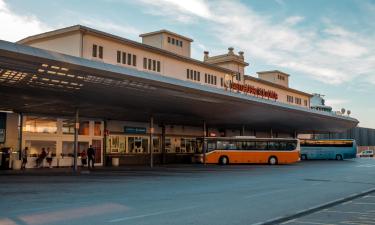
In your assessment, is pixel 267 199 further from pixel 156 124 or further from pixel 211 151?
pixel 156 124

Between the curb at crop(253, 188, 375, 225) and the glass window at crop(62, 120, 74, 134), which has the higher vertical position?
the glass window at crop(62, 120, 74, 134)

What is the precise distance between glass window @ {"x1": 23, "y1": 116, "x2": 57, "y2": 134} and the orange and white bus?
48.4ft

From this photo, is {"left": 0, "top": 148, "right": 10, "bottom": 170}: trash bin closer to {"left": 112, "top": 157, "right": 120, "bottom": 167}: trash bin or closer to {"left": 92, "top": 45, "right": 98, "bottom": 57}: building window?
{"left": 92, "top": 45, "right": 98, "bottom": 57}: building window

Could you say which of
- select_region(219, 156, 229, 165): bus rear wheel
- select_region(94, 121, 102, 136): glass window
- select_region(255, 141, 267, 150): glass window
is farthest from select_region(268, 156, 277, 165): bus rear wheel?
select_region(94, 121, 102, 136): glass window

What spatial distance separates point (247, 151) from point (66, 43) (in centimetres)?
2018

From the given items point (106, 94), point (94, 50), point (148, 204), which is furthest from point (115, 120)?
point (148, 204)

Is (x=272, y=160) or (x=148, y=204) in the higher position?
(x=272, y=160)

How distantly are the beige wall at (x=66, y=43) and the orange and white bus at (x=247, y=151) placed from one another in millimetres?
15206

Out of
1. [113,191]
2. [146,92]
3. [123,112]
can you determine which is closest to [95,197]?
[113,191]

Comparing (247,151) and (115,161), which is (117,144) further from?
(247,151)

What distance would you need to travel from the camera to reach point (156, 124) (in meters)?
46.9

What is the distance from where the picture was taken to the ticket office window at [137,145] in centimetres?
4372

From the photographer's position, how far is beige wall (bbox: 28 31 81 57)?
3622cm

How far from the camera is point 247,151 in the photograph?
44969 millimetres
